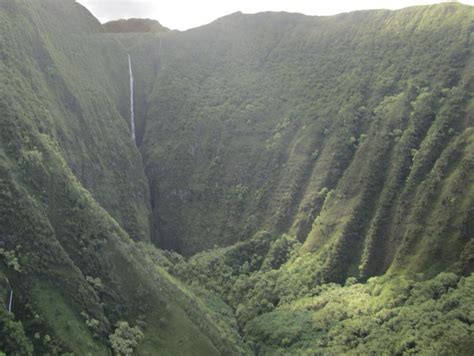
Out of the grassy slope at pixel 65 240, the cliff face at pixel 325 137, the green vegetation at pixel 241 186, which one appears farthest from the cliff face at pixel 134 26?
the grassy slope at pixel 65 240

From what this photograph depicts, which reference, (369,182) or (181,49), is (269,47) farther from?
(369,182)

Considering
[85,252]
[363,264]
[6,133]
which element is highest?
[6,133]

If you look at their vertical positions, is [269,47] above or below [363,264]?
above

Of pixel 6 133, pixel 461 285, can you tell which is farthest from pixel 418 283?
pixel 6 133

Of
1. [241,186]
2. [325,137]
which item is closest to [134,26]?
[241,186]

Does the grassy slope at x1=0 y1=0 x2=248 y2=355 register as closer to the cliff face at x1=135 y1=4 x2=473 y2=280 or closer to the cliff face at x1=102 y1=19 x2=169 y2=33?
the cliff face at x1=135 y1=4 x2=473 y2=280

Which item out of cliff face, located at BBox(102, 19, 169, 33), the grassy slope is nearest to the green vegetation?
the grassy slope
